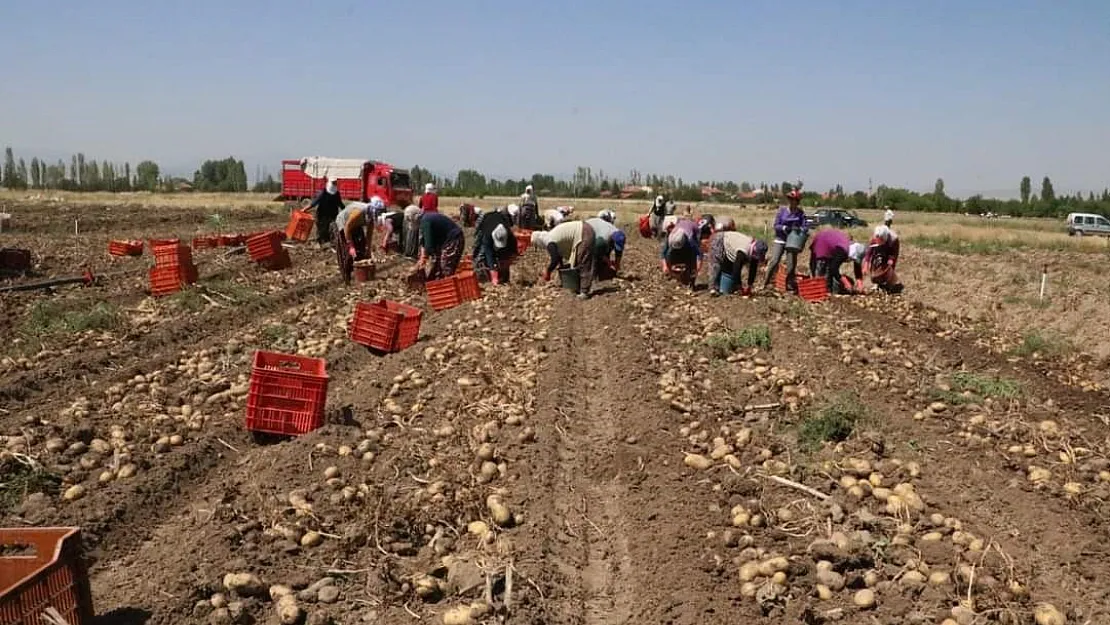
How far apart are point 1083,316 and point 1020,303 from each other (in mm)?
1425

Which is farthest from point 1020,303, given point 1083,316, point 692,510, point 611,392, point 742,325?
point 692,510

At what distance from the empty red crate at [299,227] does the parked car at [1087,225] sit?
32633mm

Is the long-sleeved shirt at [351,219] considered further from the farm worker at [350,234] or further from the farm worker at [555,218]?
the farm worker at [555,218]

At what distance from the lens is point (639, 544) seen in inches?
Answer: 177

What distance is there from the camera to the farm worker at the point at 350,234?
12047 millimetres

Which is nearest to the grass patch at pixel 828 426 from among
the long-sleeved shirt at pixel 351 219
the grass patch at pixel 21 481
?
the grass patch at pixel 21 481

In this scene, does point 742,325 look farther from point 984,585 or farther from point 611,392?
point 984,585

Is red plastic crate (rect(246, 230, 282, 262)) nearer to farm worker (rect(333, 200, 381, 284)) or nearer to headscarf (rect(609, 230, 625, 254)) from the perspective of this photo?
farm worker (rect(333, 200, 381, 284))

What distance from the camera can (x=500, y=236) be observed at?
11633 millimetres

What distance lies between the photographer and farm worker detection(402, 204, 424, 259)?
14781 millimetres

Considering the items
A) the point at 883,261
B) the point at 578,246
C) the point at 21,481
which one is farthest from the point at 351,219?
the point at 883,261

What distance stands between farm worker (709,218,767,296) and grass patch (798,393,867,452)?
5314 mm

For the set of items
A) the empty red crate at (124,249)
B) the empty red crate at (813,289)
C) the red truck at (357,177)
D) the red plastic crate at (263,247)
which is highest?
the red truck at (357,177)

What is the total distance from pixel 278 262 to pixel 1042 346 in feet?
37.9
